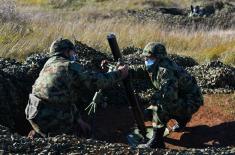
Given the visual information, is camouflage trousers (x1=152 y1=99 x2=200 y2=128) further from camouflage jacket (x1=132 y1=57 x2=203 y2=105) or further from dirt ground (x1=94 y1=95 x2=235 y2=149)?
dirt ground (x1=94 y1=95 x2=235 y2=149)

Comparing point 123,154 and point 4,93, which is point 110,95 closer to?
point 4,93

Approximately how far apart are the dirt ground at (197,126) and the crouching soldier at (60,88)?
1.35 meters

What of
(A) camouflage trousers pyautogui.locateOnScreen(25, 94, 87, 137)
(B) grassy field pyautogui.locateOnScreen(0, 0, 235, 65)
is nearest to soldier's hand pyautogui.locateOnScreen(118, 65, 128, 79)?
(A) camouflage trousers pyautogui.locateOnScreen(25, 94, 87, 137)

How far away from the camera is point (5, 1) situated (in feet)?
64.4

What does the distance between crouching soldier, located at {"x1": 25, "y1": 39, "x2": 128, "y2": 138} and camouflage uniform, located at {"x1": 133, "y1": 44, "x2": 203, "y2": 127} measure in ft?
1.72

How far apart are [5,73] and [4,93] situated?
62cm

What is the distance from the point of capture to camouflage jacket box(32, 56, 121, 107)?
8.19 meters

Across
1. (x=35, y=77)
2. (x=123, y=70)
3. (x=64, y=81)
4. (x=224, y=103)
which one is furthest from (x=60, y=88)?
(x=224, y=103)

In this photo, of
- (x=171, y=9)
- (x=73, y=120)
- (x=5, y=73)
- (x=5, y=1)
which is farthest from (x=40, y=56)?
(x=171, y=9)

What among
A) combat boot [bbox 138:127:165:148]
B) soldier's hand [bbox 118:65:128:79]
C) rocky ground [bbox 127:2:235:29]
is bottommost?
rocky ground [bbox 127:2:235:29]

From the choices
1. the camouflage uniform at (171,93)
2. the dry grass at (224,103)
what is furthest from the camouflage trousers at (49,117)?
the dry grass at (224,103)

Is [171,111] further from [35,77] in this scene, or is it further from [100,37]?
[100,37]

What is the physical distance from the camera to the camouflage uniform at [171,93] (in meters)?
8.66

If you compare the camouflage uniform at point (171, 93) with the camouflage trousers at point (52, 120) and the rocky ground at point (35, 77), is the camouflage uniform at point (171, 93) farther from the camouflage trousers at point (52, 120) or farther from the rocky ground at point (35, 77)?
the rocky ground at point (35, 77)
